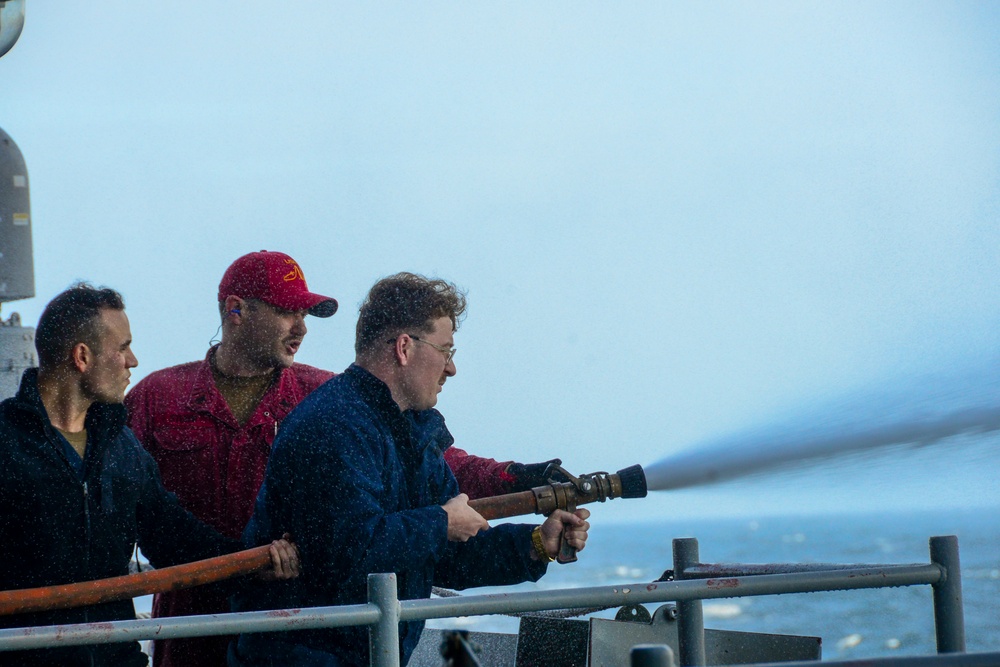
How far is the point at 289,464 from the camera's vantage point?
3.22 m

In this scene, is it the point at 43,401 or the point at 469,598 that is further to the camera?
the point at 43,401

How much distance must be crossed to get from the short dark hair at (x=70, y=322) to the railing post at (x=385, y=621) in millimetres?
1277

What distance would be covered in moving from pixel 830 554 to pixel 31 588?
313 feet

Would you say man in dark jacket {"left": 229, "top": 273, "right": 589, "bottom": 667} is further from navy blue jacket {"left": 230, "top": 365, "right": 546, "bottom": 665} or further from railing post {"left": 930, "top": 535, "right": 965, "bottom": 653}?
railing post {"left": 930, "top": 535, "right": 965, "bottom": 653}

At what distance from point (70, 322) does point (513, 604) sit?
5.17ft

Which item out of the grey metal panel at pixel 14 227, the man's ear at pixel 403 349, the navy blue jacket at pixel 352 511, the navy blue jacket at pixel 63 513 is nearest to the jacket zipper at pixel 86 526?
the navy blue jacket at pixel 63 513

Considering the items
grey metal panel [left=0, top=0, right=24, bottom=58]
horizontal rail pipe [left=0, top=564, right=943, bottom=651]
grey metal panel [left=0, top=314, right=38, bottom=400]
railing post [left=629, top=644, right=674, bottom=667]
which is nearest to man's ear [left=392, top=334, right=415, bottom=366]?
horizontal rail pipe [left=0, top=564, right=943, bottom=651]

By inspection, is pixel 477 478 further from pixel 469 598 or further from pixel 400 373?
pixel 469 598

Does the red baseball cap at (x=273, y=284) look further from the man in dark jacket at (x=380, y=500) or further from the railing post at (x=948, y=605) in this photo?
the railing post at (x=948, y=605)

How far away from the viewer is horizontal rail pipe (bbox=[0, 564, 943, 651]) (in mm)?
2566

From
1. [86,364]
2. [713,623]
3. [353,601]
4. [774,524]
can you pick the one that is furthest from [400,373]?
[774,524]

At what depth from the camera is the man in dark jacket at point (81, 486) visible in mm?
3289

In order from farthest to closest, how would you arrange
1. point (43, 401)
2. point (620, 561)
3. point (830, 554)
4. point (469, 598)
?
point (620, 561)
point (830, 554)
point (43, 401)
point (469, 598)

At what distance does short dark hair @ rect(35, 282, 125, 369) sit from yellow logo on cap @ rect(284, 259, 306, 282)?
2.47ft
